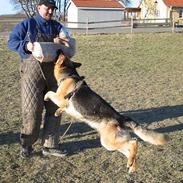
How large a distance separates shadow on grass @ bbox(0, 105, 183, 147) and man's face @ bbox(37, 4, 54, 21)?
1.87m

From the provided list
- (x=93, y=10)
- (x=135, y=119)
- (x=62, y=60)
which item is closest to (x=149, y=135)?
(x=62, y=60)

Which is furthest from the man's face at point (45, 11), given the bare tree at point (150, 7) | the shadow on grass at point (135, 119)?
the bare tree at point (150, 7)

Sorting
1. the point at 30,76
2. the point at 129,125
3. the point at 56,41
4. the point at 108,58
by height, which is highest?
the point at 56,41

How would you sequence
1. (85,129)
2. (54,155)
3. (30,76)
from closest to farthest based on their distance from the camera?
1. (30,76)
2. (54,155)
3. (85,129)

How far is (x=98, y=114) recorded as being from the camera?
4672mm

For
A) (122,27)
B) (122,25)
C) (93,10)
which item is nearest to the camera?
(122,27)

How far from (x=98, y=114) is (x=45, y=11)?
128 cm

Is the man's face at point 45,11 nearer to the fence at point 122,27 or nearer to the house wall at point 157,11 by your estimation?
A: the fence at point 122,27

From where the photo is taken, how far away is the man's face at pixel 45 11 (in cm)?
469

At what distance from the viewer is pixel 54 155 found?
540 centimetres

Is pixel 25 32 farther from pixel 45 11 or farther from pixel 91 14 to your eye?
pixel 91 14

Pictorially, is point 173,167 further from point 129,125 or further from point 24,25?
point 24,25

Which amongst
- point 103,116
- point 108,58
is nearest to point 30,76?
point 103,116

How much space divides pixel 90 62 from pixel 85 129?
25.0ft
